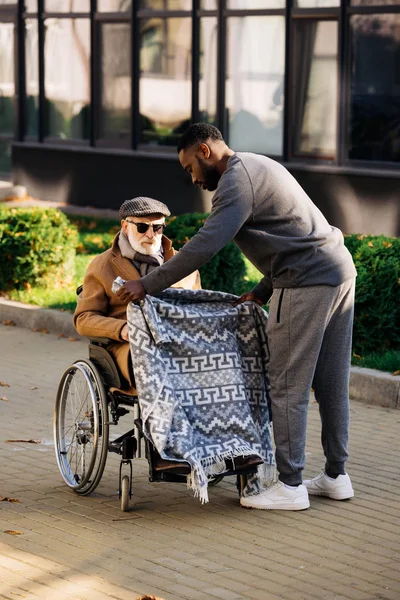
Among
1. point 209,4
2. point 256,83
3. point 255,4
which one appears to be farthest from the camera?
point 209,4

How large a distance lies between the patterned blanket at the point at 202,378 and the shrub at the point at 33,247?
6478 millimetres

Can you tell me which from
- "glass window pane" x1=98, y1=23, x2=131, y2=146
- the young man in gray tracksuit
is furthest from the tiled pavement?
"glass window pane" x1=98, y1=23, x2=131, y2=146

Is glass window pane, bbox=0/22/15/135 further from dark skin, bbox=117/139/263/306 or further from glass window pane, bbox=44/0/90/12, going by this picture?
dark skin, bbox=117/139/263/306

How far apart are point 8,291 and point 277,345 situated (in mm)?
6953

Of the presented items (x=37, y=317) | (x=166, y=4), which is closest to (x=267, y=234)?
(x=37, y=317)

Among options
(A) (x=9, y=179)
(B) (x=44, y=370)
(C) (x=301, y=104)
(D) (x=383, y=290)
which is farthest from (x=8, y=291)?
(A) (x=9, y=179)

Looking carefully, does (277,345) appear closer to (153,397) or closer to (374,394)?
(153,397)

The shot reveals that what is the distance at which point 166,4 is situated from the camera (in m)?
19.1

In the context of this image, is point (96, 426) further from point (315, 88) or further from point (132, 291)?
point (315, 88)

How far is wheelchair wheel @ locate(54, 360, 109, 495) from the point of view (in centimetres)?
660

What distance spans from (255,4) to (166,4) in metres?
1.88

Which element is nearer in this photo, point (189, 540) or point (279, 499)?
point (189, 540)

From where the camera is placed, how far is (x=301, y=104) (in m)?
17.2

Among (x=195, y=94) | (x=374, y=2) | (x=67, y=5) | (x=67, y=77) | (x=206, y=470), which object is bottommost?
(x=206, y=470)
